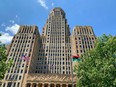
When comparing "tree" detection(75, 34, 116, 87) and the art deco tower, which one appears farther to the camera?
the art deco tower

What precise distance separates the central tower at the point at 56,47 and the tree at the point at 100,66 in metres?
60.9

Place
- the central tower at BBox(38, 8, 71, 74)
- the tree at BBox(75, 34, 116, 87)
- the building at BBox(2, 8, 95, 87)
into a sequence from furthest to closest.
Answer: the central tower at BBox(38, 8, 71, 74)
the building at BBox(2, 8, 95, 87)
the tree at BBox(75, 34, 116, 87)

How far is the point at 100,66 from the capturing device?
34375mm

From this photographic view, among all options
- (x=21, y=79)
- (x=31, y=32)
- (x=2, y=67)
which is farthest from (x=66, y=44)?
(x=2, y=67)

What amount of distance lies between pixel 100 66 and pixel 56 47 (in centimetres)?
7877

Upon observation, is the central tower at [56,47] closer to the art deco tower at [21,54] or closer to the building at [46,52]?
the building at [46,52]

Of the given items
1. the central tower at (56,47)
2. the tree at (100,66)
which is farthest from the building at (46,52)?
the tree at (100,66)

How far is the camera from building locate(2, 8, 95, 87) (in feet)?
242

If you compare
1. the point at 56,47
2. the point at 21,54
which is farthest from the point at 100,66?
the point at 56,47

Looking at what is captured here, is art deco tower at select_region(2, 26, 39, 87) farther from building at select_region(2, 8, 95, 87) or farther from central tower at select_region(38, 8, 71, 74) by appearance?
central tower at select_region(38, 8, 71, 74)

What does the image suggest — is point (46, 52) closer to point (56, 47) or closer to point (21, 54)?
point (56, 47)

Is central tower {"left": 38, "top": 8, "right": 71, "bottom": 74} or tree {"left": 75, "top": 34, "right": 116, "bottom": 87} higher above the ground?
central tower {"left": 38, "top": 8, "right": 71, "bottom": 74}

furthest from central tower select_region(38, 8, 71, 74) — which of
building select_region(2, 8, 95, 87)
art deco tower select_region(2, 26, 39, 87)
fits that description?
art deco tower select_region(2, 26, 39, 87)

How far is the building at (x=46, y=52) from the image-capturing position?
73762 millimetres
